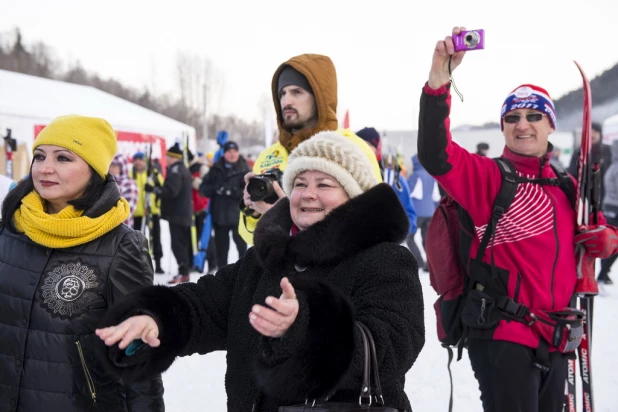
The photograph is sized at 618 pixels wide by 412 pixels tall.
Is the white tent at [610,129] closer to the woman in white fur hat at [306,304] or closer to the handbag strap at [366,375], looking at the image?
the woman in white fur hat at [306,304]

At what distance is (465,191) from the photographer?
8.05 ft

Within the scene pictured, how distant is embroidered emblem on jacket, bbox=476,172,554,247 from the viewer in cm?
244

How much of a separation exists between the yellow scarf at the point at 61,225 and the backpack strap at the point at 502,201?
1.51 m

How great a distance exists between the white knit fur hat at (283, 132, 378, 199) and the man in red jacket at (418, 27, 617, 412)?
0.51 meters

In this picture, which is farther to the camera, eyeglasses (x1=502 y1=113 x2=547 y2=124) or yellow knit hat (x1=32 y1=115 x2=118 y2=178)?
eyeglasses (x1=502 y1=113 x2=547 y2=124)

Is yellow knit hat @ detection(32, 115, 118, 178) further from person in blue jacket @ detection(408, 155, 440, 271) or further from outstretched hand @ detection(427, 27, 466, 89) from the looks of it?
person in blue jacket @ detection(408, 155, 440, 271)

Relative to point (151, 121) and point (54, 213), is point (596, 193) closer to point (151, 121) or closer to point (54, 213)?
point (54, 213)

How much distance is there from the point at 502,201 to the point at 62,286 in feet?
5.79

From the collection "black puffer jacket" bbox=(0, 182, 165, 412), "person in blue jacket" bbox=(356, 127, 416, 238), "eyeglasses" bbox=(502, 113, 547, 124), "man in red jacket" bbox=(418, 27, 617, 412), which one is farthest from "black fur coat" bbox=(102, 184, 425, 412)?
"person in blue jacket" bbox=(356, 127, 416, 238)

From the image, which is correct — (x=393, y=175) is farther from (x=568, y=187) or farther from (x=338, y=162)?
(x=338, y=162)

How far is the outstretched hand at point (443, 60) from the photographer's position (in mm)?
1993

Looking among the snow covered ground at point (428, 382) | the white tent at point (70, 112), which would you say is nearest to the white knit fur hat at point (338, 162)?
the snow covered ground at point (428, 382)

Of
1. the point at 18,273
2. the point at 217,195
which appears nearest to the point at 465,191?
the point at 18,273

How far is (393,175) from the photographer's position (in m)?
7.50
